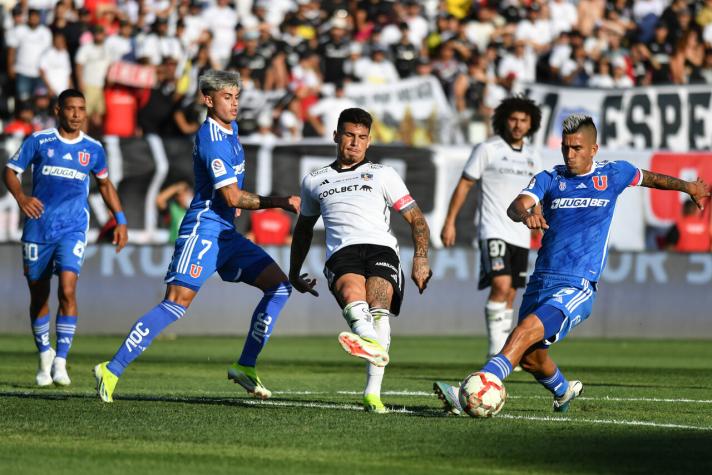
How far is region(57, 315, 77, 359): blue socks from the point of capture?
11.9 metres

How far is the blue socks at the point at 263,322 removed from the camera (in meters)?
10.4

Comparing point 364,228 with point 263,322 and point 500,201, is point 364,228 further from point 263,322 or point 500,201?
point 500,201

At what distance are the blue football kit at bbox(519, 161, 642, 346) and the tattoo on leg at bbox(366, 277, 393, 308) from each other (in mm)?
Answer: 914

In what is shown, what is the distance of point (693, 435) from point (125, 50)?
17416 mm

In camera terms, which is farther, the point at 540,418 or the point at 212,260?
the point at 212,260

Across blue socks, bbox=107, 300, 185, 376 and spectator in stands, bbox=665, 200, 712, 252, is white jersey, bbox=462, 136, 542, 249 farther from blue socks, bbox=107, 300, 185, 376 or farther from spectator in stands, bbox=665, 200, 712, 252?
spectator in stands, bbox=665, 200, 712, 252

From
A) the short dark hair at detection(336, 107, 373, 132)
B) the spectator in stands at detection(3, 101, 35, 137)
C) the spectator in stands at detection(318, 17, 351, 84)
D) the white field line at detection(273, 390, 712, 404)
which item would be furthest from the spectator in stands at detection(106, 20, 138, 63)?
the short dark hair at detection(336, 107, 373, 132)

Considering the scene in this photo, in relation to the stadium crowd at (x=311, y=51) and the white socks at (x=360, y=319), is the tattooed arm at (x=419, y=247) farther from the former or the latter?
the stadium crowd at (x=311, y=51)

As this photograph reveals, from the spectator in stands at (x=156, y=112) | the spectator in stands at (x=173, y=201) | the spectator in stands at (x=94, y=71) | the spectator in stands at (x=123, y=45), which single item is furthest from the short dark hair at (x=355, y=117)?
the spectator in stands at (x=123, y=45)

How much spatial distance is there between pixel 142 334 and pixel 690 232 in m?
14.2

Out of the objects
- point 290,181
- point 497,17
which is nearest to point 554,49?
point 497,17

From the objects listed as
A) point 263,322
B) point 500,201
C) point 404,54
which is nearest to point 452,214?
point 500,201

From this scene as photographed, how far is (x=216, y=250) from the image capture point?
10.2 metres

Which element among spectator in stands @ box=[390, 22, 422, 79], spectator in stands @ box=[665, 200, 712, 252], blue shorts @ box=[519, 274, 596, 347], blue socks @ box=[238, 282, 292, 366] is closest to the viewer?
blue shorts @ box=[519, 274, 596, 347]
